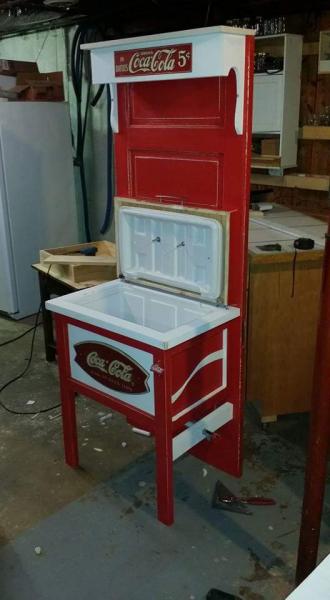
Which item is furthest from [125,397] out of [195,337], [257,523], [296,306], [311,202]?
[311,202]

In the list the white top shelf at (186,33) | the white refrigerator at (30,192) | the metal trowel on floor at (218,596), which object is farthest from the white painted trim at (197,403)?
the white refrigerator at (30,192)

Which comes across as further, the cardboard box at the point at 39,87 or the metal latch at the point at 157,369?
the cardboard box at the point at 39,87

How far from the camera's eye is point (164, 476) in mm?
2055

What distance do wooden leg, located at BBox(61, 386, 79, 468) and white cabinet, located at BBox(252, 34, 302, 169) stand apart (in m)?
2.25

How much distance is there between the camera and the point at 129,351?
2.04m

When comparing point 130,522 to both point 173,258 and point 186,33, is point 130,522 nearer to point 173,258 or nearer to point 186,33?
point 173,258

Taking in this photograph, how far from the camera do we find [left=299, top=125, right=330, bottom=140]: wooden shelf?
11.5 ft

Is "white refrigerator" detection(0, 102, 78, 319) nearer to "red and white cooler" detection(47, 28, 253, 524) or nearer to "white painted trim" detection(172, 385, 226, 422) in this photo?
"red and white cooler" detection(47, 28, 253, 524)

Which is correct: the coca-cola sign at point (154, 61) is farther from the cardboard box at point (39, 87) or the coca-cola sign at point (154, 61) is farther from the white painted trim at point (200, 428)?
the cardboard box at point (39, 87)

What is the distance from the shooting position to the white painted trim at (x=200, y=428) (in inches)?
82.4

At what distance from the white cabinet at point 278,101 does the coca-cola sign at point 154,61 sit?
69.4 inches

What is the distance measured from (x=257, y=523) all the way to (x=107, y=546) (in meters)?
0.62

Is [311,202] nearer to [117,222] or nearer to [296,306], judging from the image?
[296,306]

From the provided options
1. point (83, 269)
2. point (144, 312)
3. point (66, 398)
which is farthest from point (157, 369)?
point (83, 269)
